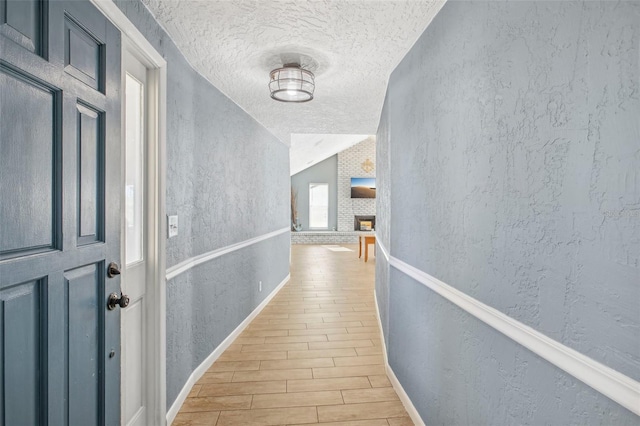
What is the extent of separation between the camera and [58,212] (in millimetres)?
1066

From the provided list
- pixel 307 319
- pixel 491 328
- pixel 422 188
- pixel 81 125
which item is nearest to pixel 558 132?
pixel 491 328

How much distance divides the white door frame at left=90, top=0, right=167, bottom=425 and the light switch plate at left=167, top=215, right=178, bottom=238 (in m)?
0.07

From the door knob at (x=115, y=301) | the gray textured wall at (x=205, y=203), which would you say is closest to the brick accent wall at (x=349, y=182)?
the gray textured wall at (x=205, y=203)

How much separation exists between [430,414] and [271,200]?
342cm

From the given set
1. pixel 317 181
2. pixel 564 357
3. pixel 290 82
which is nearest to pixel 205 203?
pixel 290 82

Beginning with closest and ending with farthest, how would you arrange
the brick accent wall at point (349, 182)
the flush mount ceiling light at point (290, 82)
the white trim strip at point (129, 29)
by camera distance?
the white trim strip at point (129, 29) → the flush mount ceiling light at point (290, 82) → the brick accent wall at point (349, 182)

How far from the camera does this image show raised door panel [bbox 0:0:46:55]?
2.85 ft

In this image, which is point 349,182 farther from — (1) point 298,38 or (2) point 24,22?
(2) point 24,22

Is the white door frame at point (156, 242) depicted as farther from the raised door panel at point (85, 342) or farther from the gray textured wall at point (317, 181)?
the gray textured wall at point (317, 181)

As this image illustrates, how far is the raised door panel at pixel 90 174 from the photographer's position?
1.17 metres

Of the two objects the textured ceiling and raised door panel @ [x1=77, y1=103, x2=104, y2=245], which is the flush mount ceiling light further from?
raised door panel @ [x1=77, y1=103, x2=104, y2=245]

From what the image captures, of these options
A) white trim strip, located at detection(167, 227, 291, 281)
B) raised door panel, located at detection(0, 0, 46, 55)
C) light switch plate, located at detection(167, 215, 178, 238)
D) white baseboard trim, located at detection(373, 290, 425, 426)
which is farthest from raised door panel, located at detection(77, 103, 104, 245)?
white baseboard trim, located at detection(373, 290, 425, 426)

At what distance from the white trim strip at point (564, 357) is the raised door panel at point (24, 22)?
1563 millimetres

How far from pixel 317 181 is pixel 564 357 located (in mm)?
11279
